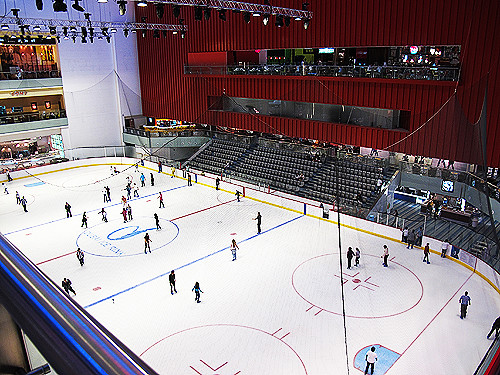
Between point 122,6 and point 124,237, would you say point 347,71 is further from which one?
point 124,237

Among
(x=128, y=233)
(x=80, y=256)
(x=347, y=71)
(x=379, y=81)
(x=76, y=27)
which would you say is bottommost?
(x=128, y=233)

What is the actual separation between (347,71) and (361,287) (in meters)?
14.9

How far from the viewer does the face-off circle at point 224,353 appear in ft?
38.1

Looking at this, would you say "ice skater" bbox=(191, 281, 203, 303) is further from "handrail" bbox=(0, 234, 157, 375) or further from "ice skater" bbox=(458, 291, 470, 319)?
"handrail" bbox=(0, 234, 157, 375)

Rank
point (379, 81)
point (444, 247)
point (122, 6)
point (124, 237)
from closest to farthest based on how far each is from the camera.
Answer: point (444, 247), point (122, 6), point (124, 237), point (379, 81)

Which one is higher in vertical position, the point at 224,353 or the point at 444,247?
the point at 444,247

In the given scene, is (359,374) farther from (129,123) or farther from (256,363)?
(129,123)

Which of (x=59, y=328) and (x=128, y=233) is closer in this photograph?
(x=59, y=328)

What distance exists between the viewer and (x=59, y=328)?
0.98 m

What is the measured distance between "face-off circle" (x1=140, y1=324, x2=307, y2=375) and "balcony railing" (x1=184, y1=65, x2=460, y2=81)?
1630 centimetres

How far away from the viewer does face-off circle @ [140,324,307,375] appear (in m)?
11.6

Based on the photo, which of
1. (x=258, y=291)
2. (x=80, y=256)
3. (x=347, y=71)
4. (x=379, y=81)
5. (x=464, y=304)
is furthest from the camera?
(x=347, y=71)

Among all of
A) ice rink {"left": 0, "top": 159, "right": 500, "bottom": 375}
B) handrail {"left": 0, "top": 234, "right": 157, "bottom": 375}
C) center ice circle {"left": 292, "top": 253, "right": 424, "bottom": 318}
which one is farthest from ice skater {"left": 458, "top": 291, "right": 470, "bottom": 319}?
handrail {"left": 0, "top": 234, "right": 157, "bottom": 375}

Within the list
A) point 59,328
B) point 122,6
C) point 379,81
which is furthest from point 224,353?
point 379,81
